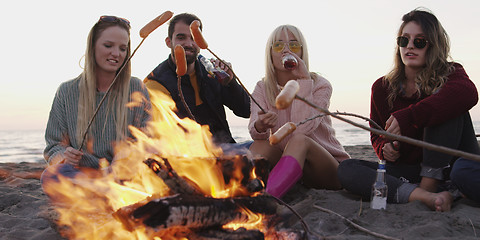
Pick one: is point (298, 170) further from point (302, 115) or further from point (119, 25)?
point (119, 25)

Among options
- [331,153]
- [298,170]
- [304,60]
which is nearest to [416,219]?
[298,170]

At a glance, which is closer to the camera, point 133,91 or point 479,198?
point 479,198

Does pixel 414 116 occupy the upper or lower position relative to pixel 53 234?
upper

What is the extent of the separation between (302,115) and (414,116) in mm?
979

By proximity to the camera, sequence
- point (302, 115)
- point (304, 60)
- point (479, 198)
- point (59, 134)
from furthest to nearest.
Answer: point (304, 60) → point (302, 115) → point (59, 134) → point (479, 198)

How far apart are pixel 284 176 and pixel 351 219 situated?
63 cm

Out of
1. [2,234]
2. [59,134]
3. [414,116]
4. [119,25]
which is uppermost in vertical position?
[119,25]

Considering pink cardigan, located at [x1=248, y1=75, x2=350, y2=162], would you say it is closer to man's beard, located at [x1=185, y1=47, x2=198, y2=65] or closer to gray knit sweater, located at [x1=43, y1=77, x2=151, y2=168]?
man's beard, located at [x1=185, y1=47, x2=198, y2=65]

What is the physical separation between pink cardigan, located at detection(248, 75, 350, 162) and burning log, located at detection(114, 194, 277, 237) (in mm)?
1661

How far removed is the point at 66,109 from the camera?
3.16 meters

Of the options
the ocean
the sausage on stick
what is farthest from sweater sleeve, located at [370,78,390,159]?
the ocean

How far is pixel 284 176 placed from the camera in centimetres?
303

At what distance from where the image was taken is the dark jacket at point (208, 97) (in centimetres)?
426

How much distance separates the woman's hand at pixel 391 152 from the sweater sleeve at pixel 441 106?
249 mm
